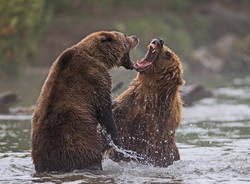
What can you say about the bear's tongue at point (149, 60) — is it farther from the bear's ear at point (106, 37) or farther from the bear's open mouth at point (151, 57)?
the bear's ear at point (106, 37)

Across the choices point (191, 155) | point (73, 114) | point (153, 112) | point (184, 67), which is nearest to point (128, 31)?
point (184, 67)

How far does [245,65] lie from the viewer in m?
25.9

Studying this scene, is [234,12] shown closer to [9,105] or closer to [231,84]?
[231,84]

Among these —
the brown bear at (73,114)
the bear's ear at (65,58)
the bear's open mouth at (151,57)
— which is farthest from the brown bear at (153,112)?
the bear's ear at (65,58)

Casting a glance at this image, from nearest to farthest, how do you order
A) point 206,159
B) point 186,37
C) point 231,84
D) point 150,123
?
point 150,123 < point 206,159 < point 231,84 < point 186,37

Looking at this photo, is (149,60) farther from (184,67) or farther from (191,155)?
(184,67)

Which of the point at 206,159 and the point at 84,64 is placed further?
the point at 206,159

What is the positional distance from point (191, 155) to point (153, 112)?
142 cm

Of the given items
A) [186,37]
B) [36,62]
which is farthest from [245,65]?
[36,62]

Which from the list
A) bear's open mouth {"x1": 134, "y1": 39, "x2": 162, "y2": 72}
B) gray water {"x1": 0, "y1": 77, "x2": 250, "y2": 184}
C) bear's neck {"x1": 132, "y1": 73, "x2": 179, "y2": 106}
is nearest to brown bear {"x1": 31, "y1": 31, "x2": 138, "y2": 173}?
gray water {"x1": 0, "y1": 77, "x2": 250, "y2": 184}

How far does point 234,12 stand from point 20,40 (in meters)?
14.0

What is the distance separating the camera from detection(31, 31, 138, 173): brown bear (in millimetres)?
7164

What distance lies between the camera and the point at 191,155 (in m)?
9.42

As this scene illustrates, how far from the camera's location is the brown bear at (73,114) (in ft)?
23.5
